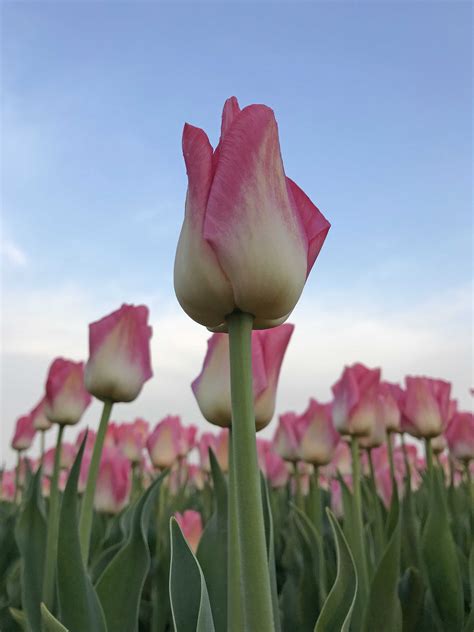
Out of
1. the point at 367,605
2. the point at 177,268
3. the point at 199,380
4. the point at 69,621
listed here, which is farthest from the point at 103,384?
the point at 177,268

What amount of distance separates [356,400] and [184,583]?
0.93 metres

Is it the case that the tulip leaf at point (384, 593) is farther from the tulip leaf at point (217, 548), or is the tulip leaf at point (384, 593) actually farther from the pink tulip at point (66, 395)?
the pink tulip at point (66, 395)

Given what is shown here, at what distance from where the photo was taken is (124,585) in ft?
3.00

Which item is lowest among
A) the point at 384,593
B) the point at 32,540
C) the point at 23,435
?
the point at 384,593

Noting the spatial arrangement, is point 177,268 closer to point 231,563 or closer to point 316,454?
point 231,563

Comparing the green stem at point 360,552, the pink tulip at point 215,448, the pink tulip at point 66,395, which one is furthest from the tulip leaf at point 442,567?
the pink tulip at point 215,448

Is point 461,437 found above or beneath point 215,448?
A: beneath

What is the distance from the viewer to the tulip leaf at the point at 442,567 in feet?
3.94

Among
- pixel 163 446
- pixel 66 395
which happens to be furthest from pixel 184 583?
pixel 163 446

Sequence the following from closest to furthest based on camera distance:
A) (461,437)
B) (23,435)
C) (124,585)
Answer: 1. (124,585)
2. (461,437)
3. (23,435)

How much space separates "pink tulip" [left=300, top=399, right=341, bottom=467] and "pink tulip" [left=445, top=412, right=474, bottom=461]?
0.74m

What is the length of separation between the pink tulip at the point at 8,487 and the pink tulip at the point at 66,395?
92.9 inches

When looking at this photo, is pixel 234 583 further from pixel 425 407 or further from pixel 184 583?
pixel 425 407

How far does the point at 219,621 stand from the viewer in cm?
88
